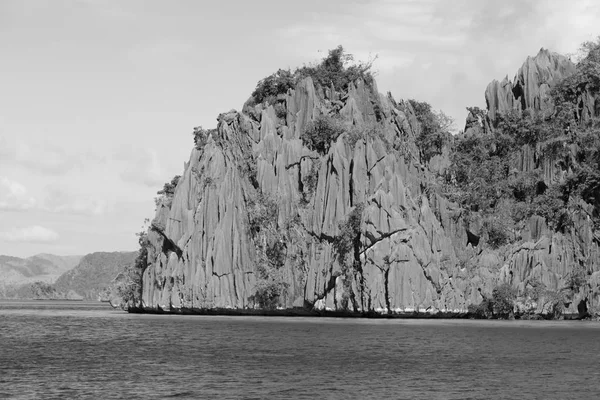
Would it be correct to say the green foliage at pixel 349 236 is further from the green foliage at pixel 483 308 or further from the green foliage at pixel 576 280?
the green foliage at pixel 576 280

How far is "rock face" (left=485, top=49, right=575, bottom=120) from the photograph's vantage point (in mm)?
134125

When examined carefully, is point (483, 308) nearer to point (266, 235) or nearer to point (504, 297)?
point (504, 297)

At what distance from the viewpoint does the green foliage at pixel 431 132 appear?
132125mm

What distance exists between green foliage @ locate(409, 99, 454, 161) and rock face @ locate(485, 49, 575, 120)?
8.06 meters

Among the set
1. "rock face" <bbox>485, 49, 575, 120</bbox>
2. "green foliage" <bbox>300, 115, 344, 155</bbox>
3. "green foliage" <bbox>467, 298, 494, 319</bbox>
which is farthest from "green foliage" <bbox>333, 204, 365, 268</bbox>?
"rock face" <bbox>485, 49, 575, 120</bbox>

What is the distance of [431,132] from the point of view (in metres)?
134

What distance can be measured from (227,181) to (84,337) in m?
41.3

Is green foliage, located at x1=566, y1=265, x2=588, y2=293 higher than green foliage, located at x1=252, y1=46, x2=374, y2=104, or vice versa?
green foliage, located at x1=252, y1=46, x2=374, y2=104

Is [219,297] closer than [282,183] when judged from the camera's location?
Yes

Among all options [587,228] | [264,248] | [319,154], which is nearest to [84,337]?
[264,248]

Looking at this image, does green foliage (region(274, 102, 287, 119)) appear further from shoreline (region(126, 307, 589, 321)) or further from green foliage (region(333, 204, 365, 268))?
shoreline (region(126, 307, 589, 321))

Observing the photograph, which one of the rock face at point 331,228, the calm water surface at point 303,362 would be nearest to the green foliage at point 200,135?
the rock face at point 331,228

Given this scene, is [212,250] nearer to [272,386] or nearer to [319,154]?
[319,154]

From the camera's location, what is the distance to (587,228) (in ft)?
356
